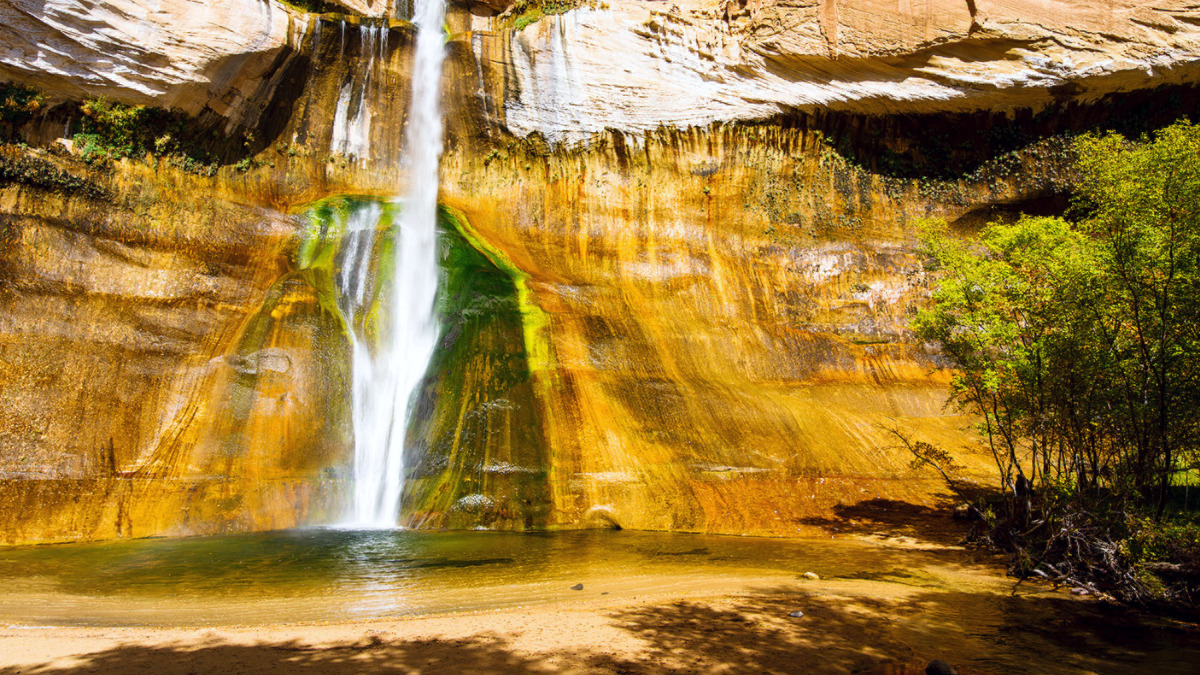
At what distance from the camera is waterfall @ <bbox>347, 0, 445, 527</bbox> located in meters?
13.5

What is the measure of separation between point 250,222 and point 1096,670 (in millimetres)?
18321

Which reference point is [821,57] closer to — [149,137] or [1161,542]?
[1161,542]

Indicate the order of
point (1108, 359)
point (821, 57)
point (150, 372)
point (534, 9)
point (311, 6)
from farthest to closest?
point (534, 9), point (311, 6), point (821, 57), point (150, 372), point (1108, 359)

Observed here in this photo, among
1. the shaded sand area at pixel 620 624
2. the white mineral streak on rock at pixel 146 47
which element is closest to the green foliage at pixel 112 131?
the white mineral streak on rock at pixel 146 47

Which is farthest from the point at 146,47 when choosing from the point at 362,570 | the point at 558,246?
the point at 362,570

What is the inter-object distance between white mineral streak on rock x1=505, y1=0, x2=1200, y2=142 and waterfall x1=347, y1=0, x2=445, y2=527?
9.09ft

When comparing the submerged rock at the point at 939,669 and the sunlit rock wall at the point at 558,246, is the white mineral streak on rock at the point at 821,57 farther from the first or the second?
the submerged rock at the point at 939,669

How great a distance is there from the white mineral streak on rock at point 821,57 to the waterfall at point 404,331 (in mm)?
2771

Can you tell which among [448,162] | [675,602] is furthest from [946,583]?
[448,162]

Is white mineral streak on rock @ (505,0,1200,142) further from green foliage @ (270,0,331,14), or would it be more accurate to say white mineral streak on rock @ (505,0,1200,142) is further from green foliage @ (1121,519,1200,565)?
green foliage @ (1121,519,1200,565)

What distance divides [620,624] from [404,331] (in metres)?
11.7

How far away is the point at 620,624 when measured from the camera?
20.5ft

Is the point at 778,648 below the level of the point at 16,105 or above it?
below

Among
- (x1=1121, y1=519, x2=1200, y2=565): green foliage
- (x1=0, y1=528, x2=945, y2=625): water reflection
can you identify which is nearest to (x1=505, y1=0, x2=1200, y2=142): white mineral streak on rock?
(x1=0, y1=528, x2=945, y2=625): water reflection
